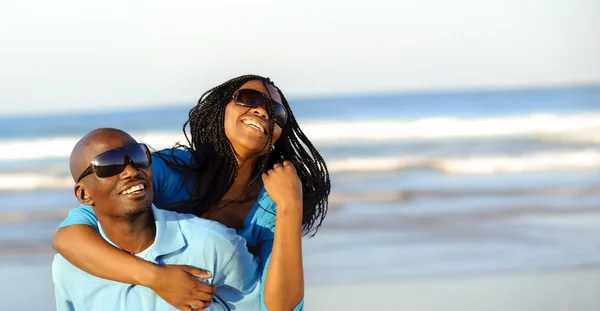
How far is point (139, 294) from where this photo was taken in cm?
341

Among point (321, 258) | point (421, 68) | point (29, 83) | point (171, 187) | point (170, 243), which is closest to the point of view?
point (170, 243)

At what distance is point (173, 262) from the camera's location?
11.1ft

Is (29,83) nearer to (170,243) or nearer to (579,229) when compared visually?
(579,229)

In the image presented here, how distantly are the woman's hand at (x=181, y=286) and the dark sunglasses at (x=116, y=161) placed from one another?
1.08ft

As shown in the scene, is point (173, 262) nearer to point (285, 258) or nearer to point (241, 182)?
point (285, 258)

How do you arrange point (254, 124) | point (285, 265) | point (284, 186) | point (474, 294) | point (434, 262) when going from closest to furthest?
1. point (285, 265)
2. point (284, 186)
3. point (254, 124)
4. point (474, 294)
5. point (434, 262)

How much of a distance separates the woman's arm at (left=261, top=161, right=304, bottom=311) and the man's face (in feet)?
1.52

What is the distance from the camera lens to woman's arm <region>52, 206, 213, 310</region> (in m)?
3.30

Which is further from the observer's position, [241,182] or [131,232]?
[241,182]

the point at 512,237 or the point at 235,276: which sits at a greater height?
the point at 512,237

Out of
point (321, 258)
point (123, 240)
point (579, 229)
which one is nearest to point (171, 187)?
point (123, 240)

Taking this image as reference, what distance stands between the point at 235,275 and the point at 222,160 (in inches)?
28.5

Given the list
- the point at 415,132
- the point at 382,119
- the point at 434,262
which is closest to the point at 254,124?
the point at 434,262

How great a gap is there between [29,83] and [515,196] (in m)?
14.2
